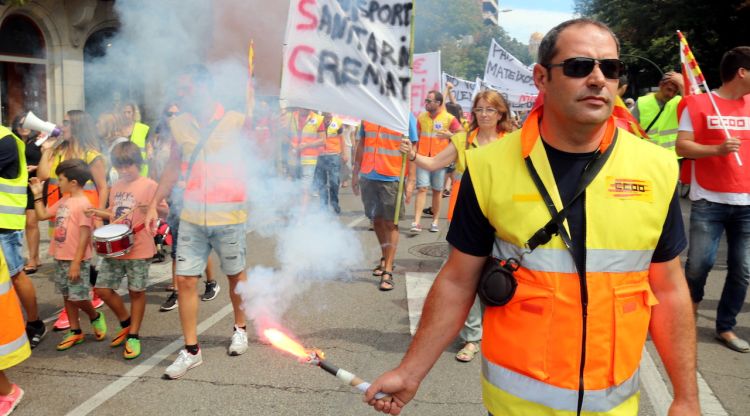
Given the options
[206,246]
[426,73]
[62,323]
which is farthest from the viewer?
[426,73]

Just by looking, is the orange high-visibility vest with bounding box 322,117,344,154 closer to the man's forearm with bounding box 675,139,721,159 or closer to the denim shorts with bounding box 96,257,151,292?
the denim shorts with bounding box 96,257,151,292

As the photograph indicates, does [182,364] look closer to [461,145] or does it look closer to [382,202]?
[461,145]

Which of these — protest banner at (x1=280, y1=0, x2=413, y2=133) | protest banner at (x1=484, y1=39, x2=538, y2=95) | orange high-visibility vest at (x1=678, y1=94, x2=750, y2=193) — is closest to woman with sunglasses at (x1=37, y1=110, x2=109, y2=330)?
protest banner at (x1=280, y1=0, x2=413, y2=133)

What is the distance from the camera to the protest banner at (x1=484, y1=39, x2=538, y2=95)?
17.5m

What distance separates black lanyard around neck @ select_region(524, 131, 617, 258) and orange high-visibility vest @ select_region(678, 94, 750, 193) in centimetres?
341

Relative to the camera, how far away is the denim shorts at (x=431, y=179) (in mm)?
10305

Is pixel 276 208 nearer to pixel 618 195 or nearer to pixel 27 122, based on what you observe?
pixel 27 122

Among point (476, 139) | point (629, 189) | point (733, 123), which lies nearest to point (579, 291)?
point (629, 189)

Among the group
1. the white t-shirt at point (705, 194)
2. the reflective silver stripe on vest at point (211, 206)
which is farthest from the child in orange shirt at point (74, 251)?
the white t-shirt at point (705, 194)

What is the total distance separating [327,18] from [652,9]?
25.5 metres

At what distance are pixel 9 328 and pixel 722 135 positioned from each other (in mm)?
4932

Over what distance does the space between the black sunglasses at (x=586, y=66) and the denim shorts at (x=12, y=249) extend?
424 cm

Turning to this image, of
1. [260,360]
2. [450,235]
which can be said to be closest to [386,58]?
[260,360]

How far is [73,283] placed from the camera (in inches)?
197
